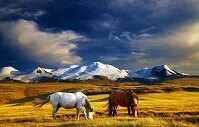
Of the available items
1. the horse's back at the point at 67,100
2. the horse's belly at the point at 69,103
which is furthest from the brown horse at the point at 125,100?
the horse's belly at the point at 69,103

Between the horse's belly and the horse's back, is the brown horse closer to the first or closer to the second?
the horse's back

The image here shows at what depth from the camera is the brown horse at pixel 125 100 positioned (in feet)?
123

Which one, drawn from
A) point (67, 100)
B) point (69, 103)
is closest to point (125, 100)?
point (69, 103)

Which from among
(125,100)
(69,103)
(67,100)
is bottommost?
(69,103)

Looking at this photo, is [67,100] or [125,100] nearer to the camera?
[67,100]

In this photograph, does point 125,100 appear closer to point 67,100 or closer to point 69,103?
point 69,103

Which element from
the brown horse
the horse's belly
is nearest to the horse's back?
the horse's belly

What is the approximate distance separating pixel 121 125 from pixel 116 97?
1475 centimetres

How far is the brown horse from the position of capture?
123ft

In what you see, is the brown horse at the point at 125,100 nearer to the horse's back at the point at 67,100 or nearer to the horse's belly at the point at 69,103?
the horse's back at the point at 67,100

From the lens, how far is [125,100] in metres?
38.5

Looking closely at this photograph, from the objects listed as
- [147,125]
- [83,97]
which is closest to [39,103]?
[83,97]

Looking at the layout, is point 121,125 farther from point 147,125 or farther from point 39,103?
point 39,103

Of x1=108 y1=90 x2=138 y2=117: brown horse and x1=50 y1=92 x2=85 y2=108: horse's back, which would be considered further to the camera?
x1=108 y1=90 x2=138 y2=117: brown horse
